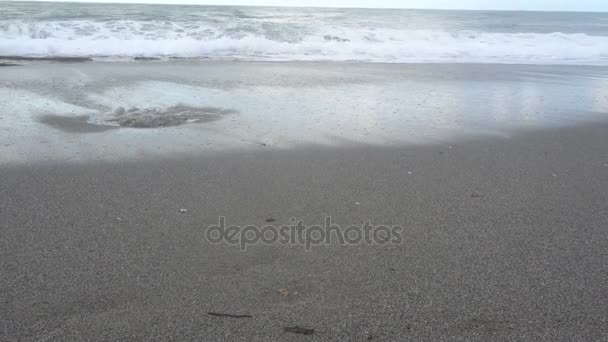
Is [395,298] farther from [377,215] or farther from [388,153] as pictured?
[388,153]

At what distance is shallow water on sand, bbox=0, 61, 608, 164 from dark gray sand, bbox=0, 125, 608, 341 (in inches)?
25.7

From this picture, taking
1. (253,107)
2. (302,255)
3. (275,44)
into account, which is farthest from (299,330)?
(275,44)

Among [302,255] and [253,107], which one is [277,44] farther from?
[302,255]

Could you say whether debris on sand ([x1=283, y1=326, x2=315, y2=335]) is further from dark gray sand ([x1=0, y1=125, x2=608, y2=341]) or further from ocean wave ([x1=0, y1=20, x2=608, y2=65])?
ocean wave ([x1=0, y1=20, x2=608, y2=65])

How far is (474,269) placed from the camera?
93.4 inches

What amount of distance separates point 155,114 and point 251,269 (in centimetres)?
362

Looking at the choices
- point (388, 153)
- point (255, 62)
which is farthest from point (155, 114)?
point (255, 62)

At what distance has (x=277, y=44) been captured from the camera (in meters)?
14.3

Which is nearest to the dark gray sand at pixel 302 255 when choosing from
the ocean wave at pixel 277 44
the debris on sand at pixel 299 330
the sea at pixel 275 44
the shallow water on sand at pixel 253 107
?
the debris on sand at pixel 299 330

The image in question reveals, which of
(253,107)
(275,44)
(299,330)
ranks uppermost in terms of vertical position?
(275,44)

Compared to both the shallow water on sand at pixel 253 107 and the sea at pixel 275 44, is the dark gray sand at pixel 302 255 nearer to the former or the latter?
the shallow water on sand at pixel 253 107

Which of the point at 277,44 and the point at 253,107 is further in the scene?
the point at 277,44

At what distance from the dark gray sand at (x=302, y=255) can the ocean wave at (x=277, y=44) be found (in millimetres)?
9111

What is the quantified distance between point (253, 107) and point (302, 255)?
381cm
